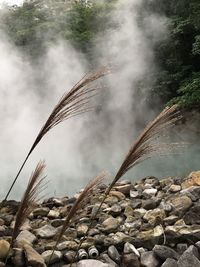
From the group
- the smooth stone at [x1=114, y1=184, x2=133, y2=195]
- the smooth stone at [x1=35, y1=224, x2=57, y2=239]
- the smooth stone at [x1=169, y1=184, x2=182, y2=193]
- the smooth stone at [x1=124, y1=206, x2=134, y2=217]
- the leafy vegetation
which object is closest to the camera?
the smooth stone at [x1=35, y1=224, x2=57, y2=239]

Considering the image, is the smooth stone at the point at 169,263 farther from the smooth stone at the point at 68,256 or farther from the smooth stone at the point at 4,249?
the smooth stone at the point at 4,249

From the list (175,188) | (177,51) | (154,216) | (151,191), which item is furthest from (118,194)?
(177,51)

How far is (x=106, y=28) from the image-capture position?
46.8 feet

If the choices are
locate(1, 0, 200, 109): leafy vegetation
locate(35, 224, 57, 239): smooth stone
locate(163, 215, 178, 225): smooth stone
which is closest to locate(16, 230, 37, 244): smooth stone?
locate(35, 224, 57, 239): smooth stone

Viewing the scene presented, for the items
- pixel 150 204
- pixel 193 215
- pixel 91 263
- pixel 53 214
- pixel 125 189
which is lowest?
pixel 91 263

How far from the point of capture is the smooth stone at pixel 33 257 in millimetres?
3029

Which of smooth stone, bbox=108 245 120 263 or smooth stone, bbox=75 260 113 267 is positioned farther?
smooth stone, bbox=108 245 120 263

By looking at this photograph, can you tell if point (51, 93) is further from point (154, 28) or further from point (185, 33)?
point (185, 33)

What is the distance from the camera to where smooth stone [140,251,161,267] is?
3.26 meters

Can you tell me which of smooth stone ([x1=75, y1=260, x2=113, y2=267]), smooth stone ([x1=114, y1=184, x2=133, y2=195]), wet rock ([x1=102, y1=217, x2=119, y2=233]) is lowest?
smooth stone ([x1=75, y1=260, x2=113, y2=267])

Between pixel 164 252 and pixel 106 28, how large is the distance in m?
12.0

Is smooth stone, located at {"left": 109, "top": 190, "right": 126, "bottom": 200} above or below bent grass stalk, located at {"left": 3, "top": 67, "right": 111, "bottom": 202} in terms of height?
above

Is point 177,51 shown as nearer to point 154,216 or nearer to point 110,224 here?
point 154,216

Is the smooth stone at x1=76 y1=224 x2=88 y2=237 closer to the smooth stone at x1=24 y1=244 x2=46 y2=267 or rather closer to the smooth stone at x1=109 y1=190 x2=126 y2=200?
the smooth stone at x1=24 y1=244 x2=46 y2=267
